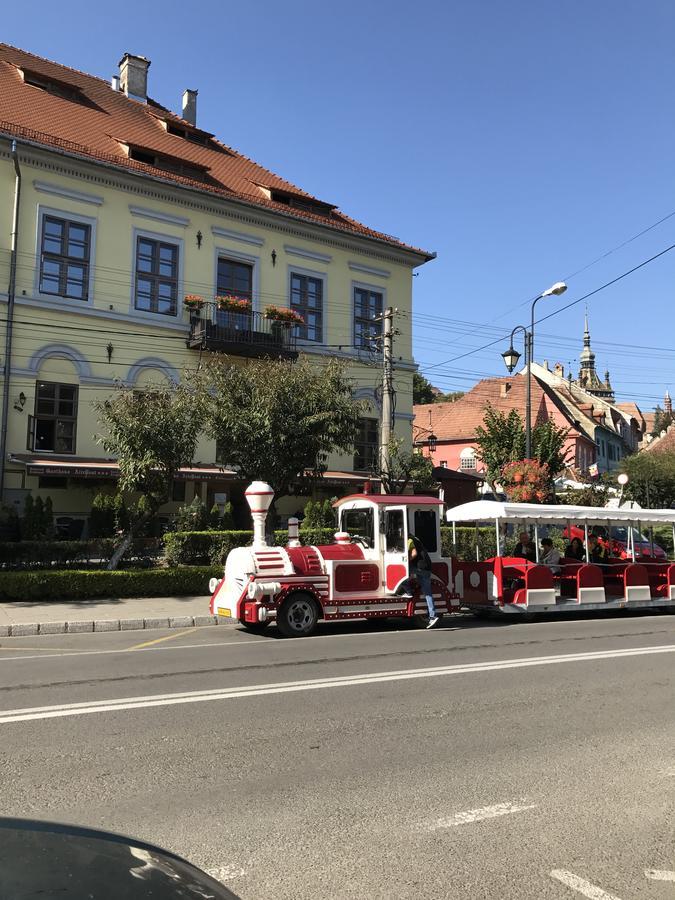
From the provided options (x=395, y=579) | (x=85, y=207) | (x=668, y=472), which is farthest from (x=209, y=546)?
(x=668, y=472)

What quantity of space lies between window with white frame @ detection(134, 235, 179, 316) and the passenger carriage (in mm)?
14827

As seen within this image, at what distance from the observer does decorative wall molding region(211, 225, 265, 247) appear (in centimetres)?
2667

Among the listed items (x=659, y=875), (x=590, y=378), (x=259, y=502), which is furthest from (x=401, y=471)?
(x=590, y=378)

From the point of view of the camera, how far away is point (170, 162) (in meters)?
26.5

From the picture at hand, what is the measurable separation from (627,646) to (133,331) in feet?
63.2

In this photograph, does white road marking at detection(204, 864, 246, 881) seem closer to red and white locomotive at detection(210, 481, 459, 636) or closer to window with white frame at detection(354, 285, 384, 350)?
red and white locomotive at detection(210, 481, 459, 636)

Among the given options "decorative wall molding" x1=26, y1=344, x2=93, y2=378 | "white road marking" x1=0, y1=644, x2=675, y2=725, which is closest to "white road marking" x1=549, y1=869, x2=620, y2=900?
"white road marking" x1=0, y1=644, x2=675, y2=725

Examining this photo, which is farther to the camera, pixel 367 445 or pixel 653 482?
pixel 653 482

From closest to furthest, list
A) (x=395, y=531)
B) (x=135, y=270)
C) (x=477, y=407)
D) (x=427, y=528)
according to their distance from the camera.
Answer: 1. (x=395, y=531)
2. (x=427, y=528)
3. (x=135, y=270)
4. (x=477, y=407)

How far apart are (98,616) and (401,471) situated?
38.5 ft

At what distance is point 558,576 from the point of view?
51.5ft

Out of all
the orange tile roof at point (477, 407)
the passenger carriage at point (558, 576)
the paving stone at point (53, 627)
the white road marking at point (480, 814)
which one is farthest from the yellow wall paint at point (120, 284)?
the orange tile roof at point (477, 407)

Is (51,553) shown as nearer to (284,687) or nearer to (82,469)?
(82,469)

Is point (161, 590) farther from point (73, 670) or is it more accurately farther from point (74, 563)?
point (73, 670)
